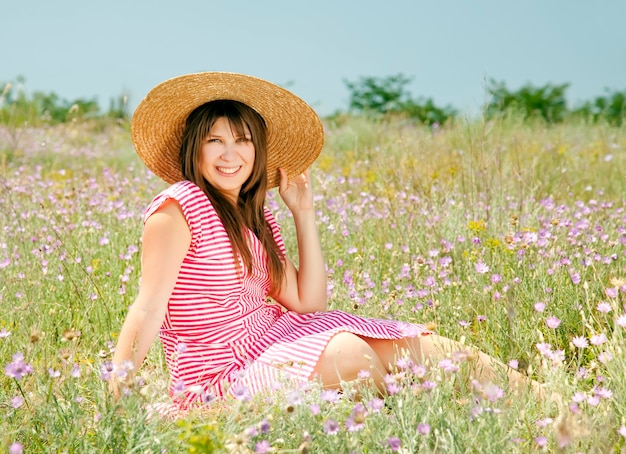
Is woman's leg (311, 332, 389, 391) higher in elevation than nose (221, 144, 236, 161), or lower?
A: lower

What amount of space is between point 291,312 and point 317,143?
76cm

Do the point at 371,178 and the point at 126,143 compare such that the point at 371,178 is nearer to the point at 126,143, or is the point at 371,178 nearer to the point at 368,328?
the point at 368,328

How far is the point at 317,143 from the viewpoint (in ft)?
11.3

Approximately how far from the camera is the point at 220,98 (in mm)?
3145

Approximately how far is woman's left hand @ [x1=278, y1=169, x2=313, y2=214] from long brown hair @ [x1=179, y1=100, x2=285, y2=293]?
0.17 metres

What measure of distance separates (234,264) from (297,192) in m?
0.62

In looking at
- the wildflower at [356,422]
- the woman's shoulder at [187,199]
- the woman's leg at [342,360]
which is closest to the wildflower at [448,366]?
the wildflower at [356,422]

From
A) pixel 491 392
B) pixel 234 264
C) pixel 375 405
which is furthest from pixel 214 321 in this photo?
pixel 491 392

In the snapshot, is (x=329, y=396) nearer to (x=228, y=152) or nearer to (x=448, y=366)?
(x=448, y=366)

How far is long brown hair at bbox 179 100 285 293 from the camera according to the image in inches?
118

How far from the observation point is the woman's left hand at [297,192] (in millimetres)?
3373

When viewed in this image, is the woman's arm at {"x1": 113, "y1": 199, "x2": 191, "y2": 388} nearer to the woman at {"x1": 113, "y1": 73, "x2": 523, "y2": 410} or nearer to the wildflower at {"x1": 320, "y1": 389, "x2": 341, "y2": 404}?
the woman at {"x1": 113, "y1": 73, "x2": 523, "y2": 410}

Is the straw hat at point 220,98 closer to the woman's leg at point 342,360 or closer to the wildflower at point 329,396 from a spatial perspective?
the woman's leg at point 342,360

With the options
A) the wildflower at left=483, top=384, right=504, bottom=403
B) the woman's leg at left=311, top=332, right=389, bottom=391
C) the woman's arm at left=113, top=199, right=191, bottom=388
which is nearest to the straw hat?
the woman's arm at left=113, top=199, right=191, bottom=388
